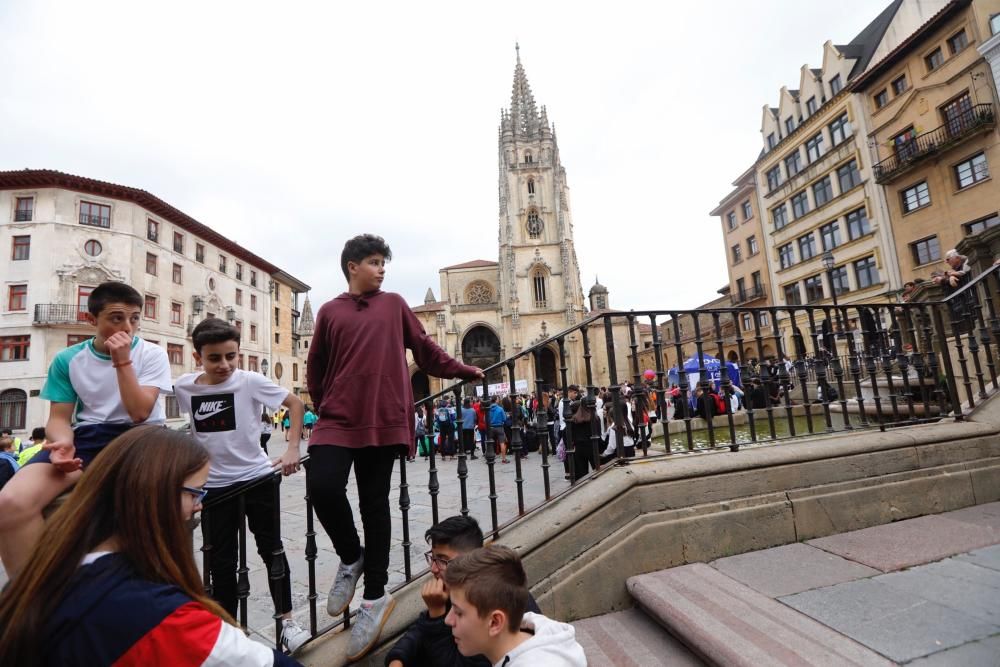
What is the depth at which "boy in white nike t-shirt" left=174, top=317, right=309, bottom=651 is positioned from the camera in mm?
2672

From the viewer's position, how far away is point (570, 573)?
2752 mm

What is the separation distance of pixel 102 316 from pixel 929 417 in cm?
603

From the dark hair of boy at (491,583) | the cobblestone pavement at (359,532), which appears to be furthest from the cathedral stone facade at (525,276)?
the dark hair of boy at (491,583)

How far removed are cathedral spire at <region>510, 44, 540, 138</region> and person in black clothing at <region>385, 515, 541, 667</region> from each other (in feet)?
179

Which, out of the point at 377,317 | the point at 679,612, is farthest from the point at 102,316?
the point at 679,612

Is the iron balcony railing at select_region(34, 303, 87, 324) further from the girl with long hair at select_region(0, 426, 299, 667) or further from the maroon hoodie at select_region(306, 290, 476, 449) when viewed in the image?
the girl with long hair at select_region(0, 426, 299, 667)

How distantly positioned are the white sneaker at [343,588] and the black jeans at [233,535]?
0.32 m

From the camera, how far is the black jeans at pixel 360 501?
239 centimetres

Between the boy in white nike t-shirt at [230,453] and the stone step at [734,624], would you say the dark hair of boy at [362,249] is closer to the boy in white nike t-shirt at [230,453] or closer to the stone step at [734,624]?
the boy in white nike t-shirt at [230,453]

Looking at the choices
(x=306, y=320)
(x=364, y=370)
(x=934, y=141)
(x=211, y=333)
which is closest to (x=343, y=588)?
(x=364, y=370)

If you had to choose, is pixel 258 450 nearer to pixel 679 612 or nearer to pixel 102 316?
pixel 102 316

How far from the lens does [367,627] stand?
242 centimetres

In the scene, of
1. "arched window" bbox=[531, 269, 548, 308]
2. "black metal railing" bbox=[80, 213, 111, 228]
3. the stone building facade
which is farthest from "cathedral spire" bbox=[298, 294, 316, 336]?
"black metal railing" bbox=[80, 213, 111, 228]

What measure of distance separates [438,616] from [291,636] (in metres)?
0.96
